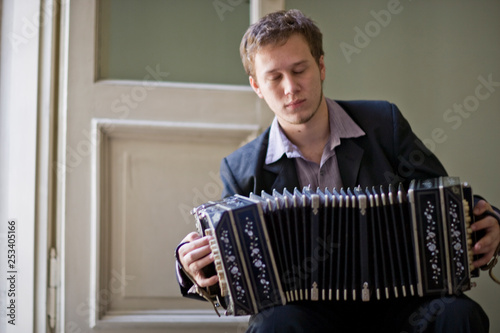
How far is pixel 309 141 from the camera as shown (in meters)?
1.64

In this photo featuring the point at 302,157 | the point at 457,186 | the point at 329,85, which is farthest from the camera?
the point at 329,85

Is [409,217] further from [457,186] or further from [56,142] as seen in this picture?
[56,142]

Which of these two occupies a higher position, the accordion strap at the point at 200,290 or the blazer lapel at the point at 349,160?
the blazer lapel at the point at 349,160

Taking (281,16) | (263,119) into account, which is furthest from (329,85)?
(281,16)

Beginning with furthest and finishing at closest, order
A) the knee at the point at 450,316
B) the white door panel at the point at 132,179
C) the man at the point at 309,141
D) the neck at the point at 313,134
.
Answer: the white door panel at the point at 132,179
the neck at the point at 313,134
the man at the point at 309,141
the knee at the point at 450,316

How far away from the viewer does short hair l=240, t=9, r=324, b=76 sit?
160cm

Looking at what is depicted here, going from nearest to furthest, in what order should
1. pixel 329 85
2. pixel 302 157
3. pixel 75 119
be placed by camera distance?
pixel 302 157, pixel 75 119, pixel 329 85

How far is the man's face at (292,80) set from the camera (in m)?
1.57

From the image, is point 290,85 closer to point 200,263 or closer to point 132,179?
point 200,263

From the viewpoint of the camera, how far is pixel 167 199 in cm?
204

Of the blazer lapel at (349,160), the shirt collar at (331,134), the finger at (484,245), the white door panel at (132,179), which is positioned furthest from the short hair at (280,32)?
the finger at (484,245)

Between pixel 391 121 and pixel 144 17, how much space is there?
990 mm

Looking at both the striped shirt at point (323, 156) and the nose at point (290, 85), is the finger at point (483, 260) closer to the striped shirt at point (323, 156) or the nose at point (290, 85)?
the striped shirt at point (323, 156)

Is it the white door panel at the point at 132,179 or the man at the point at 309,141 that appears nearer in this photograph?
the man at the point at 309,141
